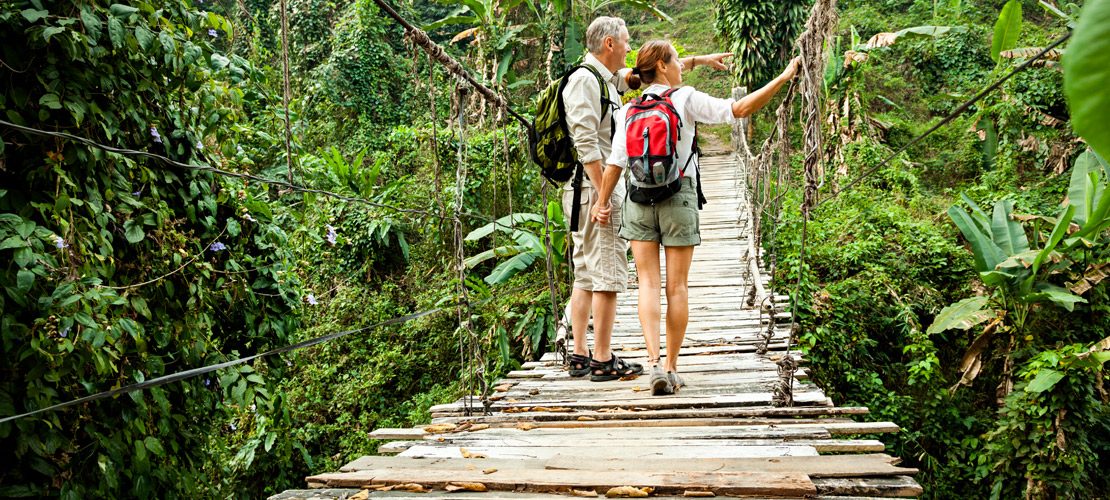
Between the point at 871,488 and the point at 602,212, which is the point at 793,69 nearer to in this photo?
the point at 602,212

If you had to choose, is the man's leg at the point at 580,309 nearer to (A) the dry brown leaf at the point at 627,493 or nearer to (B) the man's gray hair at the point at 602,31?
(B) the man's gray hair at the point at 602,31

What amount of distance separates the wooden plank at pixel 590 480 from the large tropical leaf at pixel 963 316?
4426 millimetres

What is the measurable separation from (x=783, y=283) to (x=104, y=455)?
18.3ft

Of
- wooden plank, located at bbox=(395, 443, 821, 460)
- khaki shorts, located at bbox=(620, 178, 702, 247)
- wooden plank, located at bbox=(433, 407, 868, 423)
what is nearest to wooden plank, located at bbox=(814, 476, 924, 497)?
wooden plank, located at bbox=(395, 443, 821, 460)

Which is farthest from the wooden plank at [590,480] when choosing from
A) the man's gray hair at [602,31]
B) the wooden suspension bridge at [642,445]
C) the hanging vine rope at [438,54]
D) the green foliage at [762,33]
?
the green foliage at [762,33]

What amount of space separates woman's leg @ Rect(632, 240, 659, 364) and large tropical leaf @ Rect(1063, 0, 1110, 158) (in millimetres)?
2537

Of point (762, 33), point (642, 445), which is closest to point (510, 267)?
point (642, 445)

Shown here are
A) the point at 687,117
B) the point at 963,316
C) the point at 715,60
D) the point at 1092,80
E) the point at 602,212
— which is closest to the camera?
the point at 1092,80

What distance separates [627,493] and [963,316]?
16.0 ft

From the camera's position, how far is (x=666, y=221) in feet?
8.93

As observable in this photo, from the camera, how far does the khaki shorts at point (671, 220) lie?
106 inches

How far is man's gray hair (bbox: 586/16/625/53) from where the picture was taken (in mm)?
2881

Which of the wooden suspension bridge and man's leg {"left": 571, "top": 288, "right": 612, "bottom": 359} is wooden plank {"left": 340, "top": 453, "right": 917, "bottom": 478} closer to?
the wooden suspension bridge

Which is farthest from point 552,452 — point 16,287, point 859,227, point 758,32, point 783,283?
point 758,32
